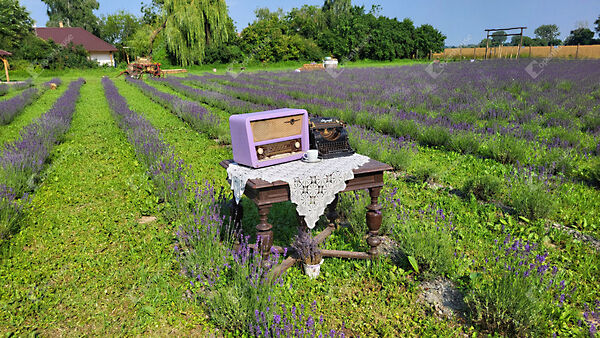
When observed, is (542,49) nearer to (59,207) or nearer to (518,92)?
(518,92)

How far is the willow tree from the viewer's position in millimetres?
29219

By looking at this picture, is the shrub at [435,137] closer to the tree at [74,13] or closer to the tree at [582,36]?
the tree at [74,13]

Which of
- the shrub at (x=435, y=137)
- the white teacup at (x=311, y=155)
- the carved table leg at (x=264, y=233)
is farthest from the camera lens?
the shrub at (x=435, y=137)

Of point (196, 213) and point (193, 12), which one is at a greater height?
point (193, 12)

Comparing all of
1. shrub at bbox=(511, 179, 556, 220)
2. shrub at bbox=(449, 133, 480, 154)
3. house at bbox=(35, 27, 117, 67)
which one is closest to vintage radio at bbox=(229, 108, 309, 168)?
shrub at bbox=(511, 179, 556, 220)

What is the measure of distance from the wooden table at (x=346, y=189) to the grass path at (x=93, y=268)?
2.51 feet

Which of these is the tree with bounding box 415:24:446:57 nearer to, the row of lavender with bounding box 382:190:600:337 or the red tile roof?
the red tile roof

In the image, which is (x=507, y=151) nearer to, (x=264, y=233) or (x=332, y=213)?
(x=332, y=213)

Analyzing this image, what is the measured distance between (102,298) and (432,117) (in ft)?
25.0

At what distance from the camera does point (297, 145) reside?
3127 millimetres

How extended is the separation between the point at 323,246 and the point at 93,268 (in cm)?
213

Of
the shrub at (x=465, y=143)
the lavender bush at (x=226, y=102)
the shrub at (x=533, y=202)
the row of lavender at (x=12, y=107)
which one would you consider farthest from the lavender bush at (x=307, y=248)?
the row of lavender at (x=12, y=107)

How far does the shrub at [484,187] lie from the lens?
14.5ft

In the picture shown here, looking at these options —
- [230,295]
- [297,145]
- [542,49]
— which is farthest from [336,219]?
[542,49]
